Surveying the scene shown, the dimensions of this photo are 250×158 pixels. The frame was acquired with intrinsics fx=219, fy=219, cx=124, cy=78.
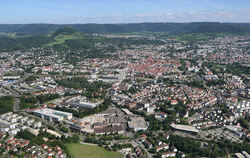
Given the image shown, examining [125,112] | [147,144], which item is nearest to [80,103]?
[125,112]

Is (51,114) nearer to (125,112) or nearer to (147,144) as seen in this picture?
(125,112)

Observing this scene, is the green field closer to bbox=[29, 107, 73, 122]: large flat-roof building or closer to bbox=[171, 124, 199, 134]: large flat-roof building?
bbox=[29, 107, 73, 122]: large flat-roof building

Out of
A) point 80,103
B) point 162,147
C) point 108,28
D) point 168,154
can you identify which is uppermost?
point 108,28

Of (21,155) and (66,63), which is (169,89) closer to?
(21,155)

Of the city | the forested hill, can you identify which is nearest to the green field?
the city

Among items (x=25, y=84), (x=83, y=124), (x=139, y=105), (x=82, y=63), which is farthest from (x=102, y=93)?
(x=82, y=63)
